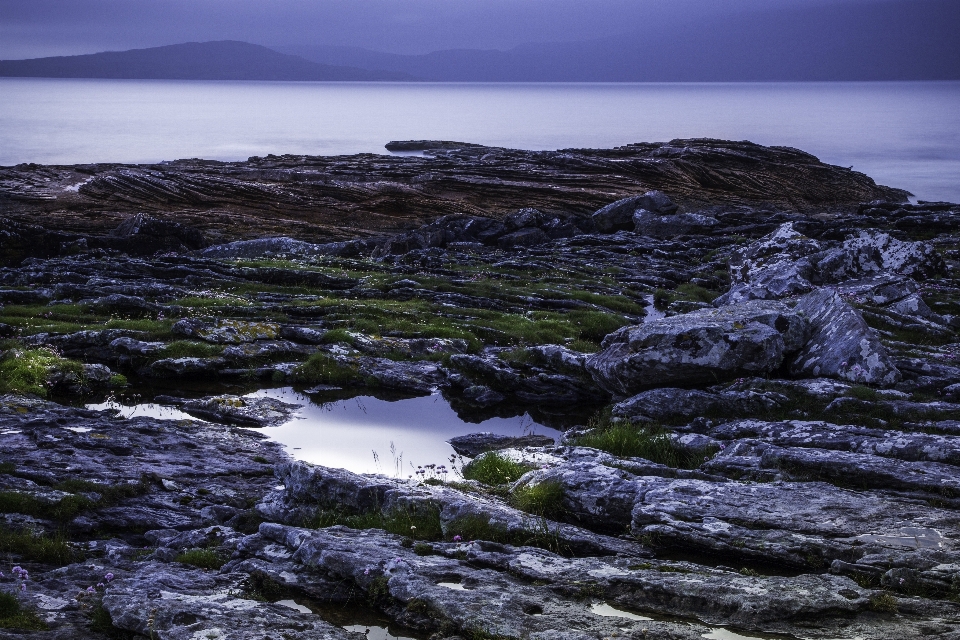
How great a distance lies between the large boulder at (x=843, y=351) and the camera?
20.5 m

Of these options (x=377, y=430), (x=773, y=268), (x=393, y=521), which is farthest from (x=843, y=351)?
(x=773, y=268)

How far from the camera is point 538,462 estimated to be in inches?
672

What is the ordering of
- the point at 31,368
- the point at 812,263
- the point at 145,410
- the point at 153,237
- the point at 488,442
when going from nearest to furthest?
the point at 488,442 < the point at 145,410 < the point at 31,368 < the point at 812,263 < the point at 153,237

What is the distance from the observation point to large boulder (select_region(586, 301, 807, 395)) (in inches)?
831

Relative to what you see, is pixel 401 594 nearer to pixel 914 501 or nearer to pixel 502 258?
pixel 914 501

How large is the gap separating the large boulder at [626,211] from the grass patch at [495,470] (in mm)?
44823

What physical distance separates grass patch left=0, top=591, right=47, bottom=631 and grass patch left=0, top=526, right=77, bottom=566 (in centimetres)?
200

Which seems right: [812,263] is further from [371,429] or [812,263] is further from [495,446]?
[371,429]

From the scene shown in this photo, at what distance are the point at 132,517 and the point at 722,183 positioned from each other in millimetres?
76471

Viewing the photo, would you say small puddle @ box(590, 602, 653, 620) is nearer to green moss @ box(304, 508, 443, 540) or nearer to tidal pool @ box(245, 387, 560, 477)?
green moss @ box(304, 508, 443, 540)

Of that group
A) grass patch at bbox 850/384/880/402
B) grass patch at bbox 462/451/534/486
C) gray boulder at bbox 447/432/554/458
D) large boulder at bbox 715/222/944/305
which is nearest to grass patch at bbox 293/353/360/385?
gray boulder at bbox 447/432/554/458

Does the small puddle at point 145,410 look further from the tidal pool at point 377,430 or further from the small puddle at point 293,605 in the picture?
the small puddle at point 293,605

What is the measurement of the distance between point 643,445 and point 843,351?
22.2 ft

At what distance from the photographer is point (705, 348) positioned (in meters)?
21.2
